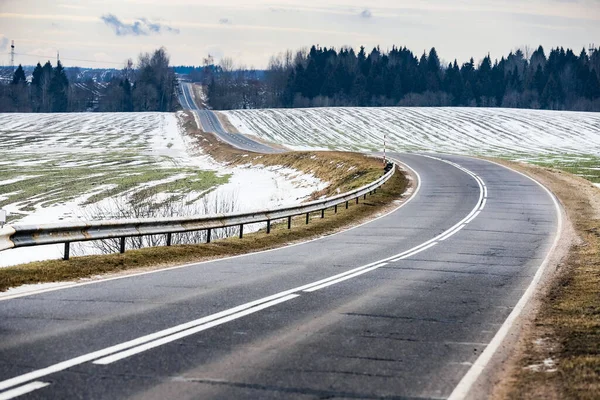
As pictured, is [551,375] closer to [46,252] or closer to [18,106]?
[46,252]

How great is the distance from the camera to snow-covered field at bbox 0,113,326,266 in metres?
38.2

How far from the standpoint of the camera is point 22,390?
6.30 m

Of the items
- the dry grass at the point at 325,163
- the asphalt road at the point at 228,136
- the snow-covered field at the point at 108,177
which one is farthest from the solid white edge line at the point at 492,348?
the asphalt road at the point at 228,136

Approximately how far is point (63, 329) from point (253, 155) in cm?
5812

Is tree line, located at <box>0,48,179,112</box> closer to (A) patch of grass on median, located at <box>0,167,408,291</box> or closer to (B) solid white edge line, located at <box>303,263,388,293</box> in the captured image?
(A) patch of grass on median, located at <box>0,167,408,291</box>

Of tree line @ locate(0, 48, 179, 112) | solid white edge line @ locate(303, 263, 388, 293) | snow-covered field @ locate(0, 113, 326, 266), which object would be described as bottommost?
snow-covered field @ locate(0, 113, 326, 266)

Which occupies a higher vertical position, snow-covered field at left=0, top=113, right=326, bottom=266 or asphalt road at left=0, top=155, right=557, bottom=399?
asphalt road at left=0, top=155, right=557, bottom=399

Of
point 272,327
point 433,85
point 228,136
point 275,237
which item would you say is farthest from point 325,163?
point 433,85

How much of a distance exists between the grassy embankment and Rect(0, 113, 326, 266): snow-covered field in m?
2.08

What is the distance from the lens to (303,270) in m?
14.9

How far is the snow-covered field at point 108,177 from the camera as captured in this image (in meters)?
38.2

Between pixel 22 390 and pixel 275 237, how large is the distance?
50.1 feet

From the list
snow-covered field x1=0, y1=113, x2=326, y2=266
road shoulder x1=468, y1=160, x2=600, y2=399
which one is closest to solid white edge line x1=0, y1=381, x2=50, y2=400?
road shoulder x1=468, y1=160, x2=600, y2=399

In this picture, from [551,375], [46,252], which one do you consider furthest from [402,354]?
[46,252]
